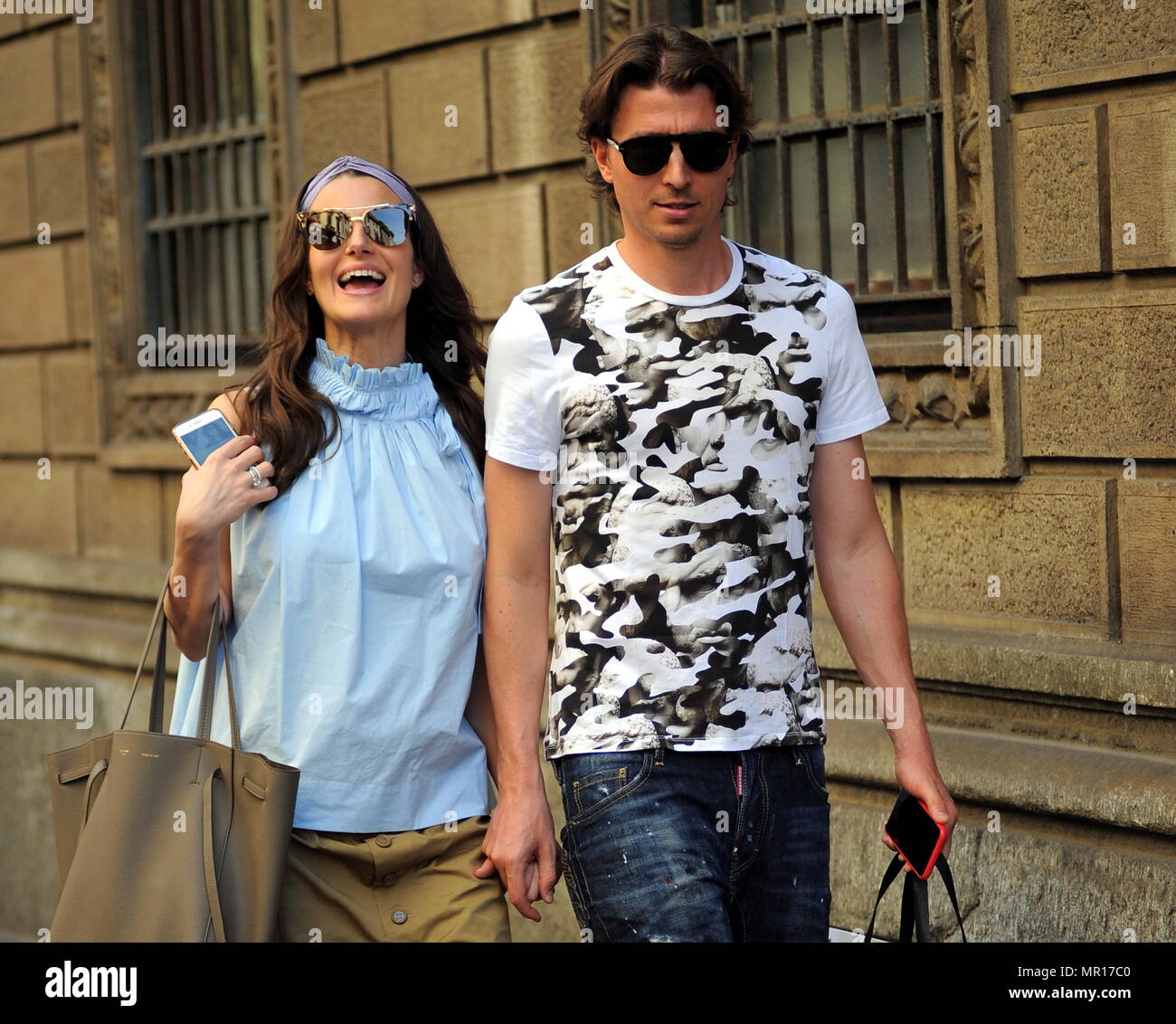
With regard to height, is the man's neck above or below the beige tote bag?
above

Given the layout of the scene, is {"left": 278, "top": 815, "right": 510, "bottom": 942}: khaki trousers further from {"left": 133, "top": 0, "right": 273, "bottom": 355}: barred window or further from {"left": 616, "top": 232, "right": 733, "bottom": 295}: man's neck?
{"left": 133, "top": 0, "right": 273, "bottom": 355}: barred window

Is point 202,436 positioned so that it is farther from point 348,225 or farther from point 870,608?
point 870,608

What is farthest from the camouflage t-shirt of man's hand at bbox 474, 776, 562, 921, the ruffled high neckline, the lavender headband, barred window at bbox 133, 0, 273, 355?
barred window at bbox 133, 0, 273, 355

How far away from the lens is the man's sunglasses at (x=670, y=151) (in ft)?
10.4

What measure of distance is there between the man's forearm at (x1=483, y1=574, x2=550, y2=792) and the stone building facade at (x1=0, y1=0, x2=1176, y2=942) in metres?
2.21

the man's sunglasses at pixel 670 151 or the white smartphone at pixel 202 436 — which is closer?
the man's sunglasses at pixel 670 151

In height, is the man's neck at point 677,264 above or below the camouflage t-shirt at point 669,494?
above

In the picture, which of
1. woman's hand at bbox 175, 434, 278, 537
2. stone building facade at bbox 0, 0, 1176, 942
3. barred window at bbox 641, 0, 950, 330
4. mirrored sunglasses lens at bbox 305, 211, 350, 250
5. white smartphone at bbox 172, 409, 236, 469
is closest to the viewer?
woman's hand at bbox 175, 434, 278, 537

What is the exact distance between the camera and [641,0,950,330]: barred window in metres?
5.65

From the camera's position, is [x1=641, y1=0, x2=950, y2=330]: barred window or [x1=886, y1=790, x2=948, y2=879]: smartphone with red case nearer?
[x1=886, y1=790, x2=948, y2=879]: smartphone with red case

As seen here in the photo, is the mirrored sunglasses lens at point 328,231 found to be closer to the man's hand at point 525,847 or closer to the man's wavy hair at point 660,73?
the man's wavy hair at point 660,73

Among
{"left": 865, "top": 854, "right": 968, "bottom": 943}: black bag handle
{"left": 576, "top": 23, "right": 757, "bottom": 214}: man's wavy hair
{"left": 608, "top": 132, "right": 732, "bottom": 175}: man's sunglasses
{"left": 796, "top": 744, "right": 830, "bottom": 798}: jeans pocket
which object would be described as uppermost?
{"left": 576, "top": 23, "right": 757, "bottom": 214}: man's wavy hair

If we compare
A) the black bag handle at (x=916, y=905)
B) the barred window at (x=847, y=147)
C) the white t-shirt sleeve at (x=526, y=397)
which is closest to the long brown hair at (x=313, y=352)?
the white t-shirt sleeve at (x=526, y=397)
